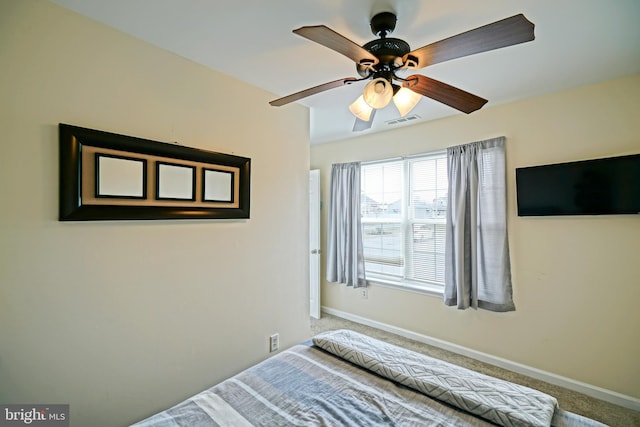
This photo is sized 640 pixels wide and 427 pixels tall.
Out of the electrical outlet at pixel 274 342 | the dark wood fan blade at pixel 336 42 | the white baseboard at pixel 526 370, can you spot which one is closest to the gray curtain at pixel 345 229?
the white baseboard at pixel 526 370

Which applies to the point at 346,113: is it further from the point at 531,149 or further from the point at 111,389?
the point at 111,389

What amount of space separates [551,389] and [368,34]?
3027 mm

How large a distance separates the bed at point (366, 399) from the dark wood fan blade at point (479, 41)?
56.6 inches

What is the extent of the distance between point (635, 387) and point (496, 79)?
2475 mm

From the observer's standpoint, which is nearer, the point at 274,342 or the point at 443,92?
the point at 443,92

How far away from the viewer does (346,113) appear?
2959mm

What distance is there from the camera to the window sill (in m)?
3.21

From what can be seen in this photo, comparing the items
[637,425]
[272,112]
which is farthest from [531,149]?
[272,112]

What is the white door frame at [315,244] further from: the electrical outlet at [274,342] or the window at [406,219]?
the electrical outlet at [274,342]

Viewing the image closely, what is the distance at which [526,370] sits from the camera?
2.63m

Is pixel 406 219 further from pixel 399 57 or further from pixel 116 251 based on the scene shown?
pixel 116 251

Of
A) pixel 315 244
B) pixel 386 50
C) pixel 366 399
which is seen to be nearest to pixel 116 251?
pixel 366 399

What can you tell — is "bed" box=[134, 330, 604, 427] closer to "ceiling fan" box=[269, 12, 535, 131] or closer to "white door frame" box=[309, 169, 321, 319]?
"ceiling fan" box=[269, 12, 535, 131]

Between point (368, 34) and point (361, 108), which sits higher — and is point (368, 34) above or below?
above
